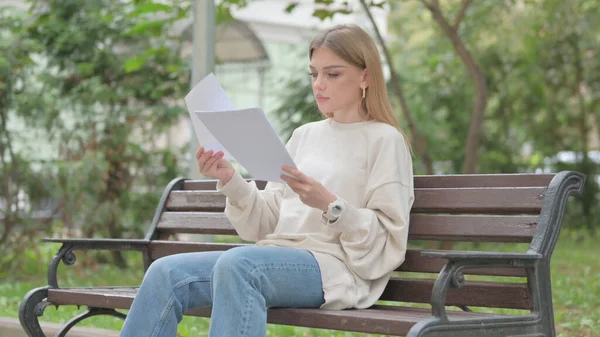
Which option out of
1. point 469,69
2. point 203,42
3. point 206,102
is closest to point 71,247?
point 206,102

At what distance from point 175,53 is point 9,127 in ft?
6.49

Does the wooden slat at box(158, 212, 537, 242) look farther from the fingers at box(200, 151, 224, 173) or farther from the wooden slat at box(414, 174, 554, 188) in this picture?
the fingers at box(200, 151, 224, 173)

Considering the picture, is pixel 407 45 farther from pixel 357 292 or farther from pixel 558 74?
pixel 357 292

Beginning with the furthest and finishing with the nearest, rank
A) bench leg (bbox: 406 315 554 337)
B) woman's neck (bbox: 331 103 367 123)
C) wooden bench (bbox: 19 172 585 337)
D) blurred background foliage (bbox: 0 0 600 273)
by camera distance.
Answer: blurred background foliage (bbox: 0 0 600 273), woman's neck (bbox: 331 103 367 123), wooden bench (bbox: 19 172 585 337), bench leg (bbox: 406 315 554 337)

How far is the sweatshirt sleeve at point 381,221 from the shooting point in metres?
3.39

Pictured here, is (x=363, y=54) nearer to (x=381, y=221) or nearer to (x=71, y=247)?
(x=381, y=221)

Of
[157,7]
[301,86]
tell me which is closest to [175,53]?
[301,86]

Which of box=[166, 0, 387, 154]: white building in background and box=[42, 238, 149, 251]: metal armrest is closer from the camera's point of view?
box=[42, 238, 149, 251]: metal armrest

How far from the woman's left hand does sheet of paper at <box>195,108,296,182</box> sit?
0.04 m

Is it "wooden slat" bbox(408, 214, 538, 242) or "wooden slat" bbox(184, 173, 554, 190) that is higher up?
"wooden slat" bbox(184, 173, 554, 190)

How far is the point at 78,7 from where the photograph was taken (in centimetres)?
1020

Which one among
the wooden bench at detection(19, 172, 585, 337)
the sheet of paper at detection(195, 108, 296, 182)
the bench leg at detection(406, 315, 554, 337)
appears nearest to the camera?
the bench leg at detection(406, 315, 554, 337)

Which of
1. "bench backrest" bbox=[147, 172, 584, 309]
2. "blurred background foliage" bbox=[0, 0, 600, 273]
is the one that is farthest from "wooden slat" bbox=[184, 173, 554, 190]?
"blurred background foliage" bbox=[0, 0, 600, 273]

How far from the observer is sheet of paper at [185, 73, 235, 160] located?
3543mm
